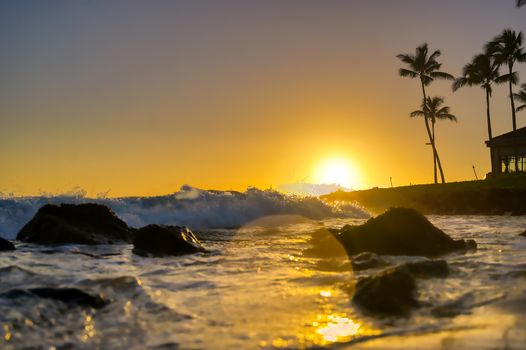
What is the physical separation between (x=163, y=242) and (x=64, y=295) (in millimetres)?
4006

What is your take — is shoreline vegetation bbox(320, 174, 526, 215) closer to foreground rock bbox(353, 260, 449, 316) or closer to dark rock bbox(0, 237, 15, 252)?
dark rock bbox(0, 237, 15, 252)

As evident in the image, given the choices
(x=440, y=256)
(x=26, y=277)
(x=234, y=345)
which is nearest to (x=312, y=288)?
(x=234, y=345)

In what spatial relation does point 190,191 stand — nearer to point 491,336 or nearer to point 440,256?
point 440,256

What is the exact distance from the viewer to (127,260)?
7.44 metres

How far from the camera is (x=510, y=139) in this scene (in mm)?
42031

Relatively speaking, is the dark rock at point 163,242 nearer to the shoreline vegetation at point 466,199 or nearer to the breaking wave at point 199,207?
the breaking wave at point 199,207

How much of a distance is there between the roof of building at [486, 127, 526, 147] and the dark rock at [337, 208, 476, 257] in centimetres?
3869

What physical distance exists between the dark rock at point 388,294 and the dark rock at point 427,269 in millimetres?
756

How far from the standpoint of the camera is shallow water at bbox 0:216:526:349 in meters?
3.26

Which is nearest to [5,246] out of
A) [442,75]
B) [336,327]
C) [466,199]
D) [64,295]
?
[64,295]

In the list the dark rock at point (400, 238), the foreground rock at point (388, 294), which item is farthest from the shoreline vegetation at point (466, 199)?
the foreground rock at point (388, 294)

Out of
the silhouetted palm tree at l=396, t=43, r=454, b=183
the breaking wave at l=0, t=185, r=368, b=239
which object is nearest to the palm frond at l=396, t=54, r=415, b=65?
the silhouetted palm tree at l=396, t=43, r=454, b=183

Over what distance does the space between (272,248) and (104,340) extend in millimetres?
5741

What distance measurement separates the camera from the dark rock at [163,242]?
825 centimetres
